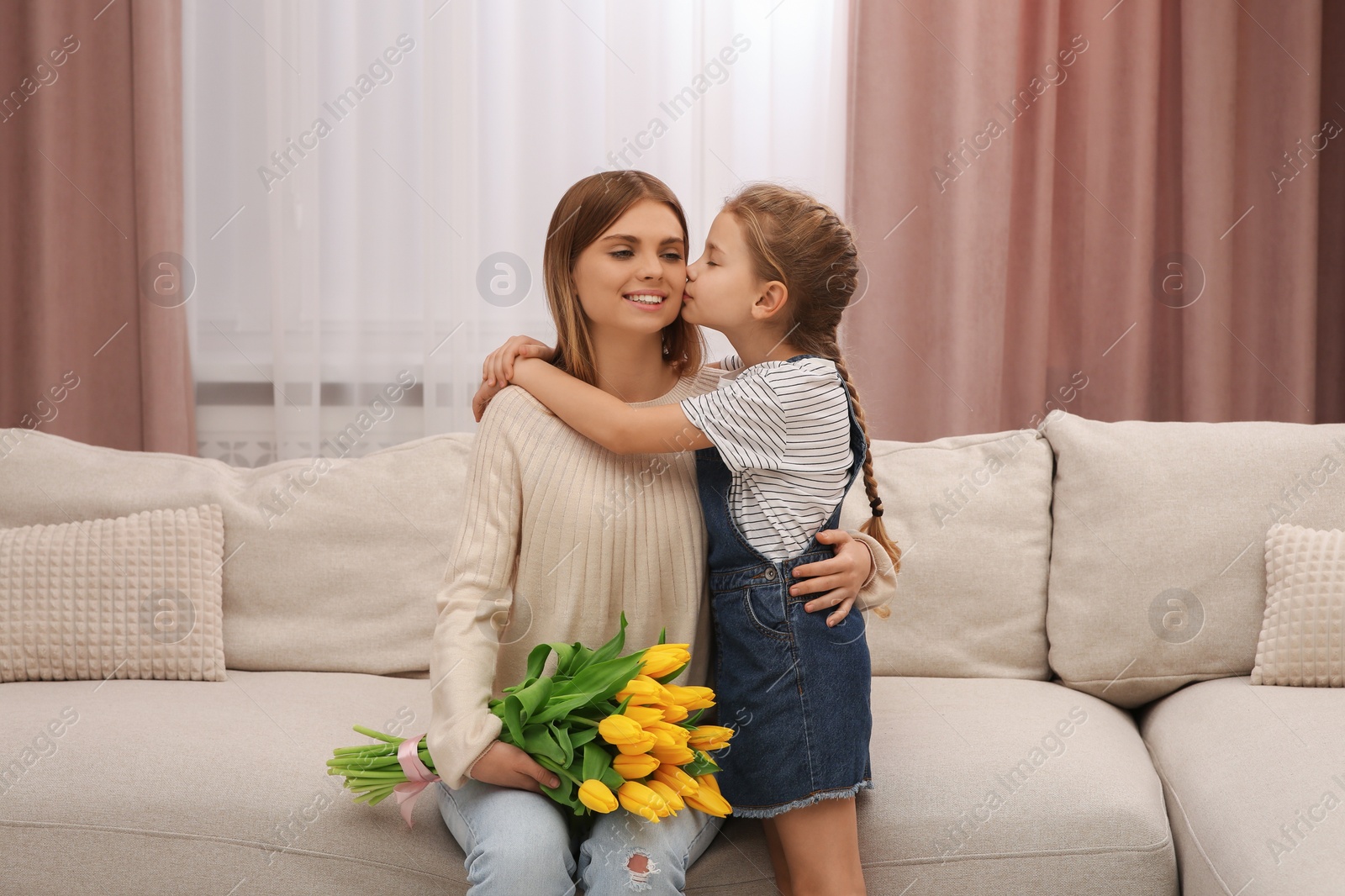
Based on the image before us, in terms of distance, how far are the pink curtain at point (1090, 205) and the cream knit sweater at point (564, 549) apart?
128 centimetres

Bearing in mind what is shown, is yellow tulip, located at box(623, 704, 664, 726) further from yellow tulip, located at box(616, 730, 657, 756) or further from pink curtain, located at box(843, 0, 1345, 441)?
pink curtain, located at box(843, 0, 1345, 441)

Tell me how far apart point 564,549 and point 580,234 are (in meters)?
0.44

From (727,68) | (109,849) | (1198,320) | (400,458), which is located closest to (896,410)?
(1198,320)

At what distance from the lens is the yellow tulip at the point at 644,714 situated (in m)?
1.08

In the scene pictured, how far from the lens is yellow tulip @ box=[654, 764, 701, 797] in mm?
1117

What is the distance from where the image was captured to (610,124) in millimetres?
2443

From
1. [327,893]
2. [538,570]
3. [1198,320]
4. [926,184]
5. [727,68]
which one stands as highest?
[727,68]

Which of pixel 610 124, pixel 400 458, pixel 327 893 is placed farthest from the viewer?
pixel 610 124

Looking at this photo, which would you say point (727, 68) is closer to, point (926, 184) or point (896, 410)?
point (926, 184)

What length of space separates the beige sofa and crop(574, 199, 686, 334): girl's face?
61cm

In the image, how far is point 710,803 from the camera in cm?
113

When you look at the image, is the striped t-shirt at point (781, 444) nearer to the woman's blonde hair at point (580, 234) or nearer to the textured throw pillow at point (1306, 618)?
the woman's blonde hair at point (580, 234)

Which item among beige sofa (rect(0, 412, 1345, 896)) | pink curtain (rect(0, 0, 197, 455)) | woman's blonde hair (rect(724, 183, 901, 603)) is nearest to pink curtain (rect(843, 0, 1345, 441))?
beige sofa (rect(0, 412, 1345, 896))

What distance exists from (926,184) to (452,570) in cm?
171
